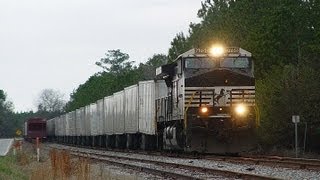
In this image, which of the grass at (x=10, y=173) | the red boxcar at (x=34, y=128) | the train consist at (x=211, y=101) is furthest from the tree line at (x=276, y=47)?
the red boxcar at (x=34, y=128)

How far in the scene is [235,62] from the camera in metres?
25.2

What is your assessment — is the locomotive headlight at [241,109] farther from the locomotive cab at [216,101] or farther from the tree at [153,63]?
the tree at [153,63]

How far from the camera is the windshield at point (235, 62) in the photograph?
25156mm

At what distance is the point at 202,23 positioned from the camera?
73.1 metres

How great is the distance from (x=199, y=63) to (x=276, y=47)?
23180 millimetres

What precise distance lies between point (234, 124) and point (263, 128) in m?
11.3

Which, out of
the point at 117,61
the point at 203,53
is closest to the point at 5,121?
the point at 117,61

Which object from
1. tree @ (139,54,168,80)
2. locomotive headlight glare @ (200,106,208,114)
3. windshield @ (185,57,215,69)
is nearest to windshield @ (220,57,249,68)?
windshield @ (185,57,215,69)

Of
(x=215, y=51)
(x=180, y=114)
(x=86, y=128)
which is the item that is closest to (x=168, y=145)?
(x=180, y=114)

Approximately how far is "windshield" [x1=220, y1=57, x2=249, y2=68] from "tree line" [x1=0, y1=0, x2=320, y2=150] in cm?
729

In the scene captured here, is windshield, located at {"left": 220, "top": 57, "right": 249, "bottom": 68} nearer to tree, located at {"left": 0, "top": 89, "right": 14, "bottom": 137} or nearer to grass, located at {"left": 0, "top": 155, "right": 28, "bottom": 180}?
grass, located at {"left": 0, "top": 155, "right": 28, "bottom": 180}

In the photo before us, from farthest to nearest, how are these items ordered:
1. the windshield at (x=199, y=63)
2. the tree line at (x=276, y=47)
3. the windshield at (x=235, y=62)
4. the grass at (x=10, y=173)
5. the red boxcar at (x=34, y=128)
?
the red boxcar at (x=34, y=128) → the tree line at (x=276, y=47) → the windshield at (x=235, y=62) → the windshield at (x=199, y=63) → the grass at (x=10, y=173)

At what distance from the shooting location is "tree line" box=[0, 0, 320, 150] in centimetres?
3403

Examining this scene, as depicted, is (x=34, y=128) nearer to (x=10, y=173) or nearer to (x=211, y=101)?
(x=211, y=101)
